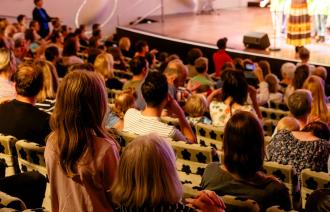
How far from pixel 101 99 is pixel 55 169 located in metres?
0.33

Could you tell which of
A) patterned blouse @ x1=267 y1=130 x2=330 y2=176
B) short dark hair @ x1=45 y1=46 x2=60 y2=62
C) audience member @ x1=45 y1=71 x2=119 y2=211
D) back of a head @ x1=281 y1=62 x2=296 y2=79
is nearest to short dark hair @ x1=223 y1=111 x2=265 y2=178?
audience member @ x1=45 y1=71 x2=119 y2=211

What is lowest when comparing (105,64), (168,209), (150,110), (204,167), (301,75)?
(301,75)

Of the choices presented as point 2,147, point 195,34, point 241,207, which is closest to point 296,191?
point 241,207

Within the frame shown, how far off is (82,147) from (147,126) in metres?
1.44

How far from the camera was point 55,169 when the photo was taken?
2330mm

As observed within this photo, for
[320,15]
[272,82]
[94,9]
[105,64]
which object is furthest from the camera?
[94,9]

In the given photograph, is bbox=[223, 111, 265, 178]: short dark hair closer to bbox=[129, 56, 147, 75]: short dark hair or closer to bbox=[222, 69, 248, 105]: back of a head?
bbox=[222, 69, 248, 105]: back of a head

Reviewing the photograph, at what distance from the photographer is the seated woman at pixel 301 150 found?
342cm

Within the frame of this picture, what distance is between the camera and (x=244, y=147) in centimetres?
257

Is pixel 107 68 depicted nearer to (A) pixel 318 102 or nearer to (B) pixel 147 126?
(A) pixel 318 102

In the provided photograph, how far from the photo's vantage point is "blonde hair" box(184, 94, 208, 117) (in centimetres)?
442

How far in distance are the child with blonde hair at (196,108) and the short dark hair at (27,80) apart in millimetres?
1413

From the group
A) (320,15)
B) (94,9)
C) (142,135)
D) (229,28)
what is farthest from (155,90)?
(94,9)

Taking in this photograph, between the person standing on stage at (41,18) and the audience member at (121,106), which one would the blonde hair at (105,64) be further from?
the person standing on stage at (41,18)
